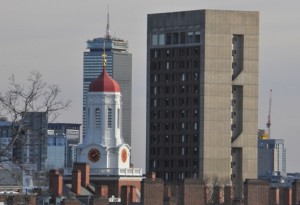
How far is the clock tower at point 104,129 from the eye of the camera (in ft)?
623

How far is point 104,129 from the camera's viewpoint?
19312 cm

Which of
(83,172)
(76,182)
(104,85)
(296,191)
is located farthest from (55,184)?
(104,85)

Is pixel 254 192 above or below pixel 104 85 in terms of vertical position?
below

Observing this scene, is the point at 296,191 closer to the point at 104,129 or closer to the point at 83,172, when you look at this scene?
the point at 83,172

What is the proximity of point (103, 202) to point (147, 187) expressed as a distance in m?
8.87

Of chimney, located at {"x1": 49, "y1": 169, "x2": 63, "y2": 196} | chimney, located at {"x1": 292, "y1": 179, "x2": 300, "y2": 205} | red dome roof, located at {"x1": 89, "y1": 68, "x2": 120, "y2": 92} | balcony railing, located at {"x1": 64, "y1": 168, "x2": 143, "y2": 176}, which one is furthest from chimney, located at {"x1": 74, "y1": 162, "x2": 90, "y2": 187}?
chimney, located at {"x1": 292, "y1": 179, "x2": 300, "y2": 205}

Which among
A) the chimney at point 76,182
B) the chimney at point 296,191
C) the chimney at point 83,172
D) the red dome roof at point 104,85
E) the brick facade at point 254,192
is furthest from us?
the red dome roof at point 104,85

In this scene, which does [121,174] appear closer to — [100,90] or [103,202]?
[100,90]

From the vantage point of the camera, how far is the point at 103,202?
280ft

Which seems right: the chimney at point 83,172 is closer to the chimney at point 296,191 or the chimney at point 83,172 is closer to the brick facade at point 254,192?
the chimney at point 296,191

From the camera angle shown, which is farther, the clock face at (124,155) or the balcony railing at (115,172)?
the clock face at (124,155)

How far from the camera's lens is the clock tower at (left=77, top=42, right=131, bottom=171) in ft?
623

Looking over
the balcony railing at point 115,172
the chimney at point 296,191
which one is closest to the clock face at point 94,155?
the balcony railing at point 115,172

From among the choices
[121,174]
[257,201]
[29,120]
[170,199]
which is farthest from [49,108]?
[121,174]
